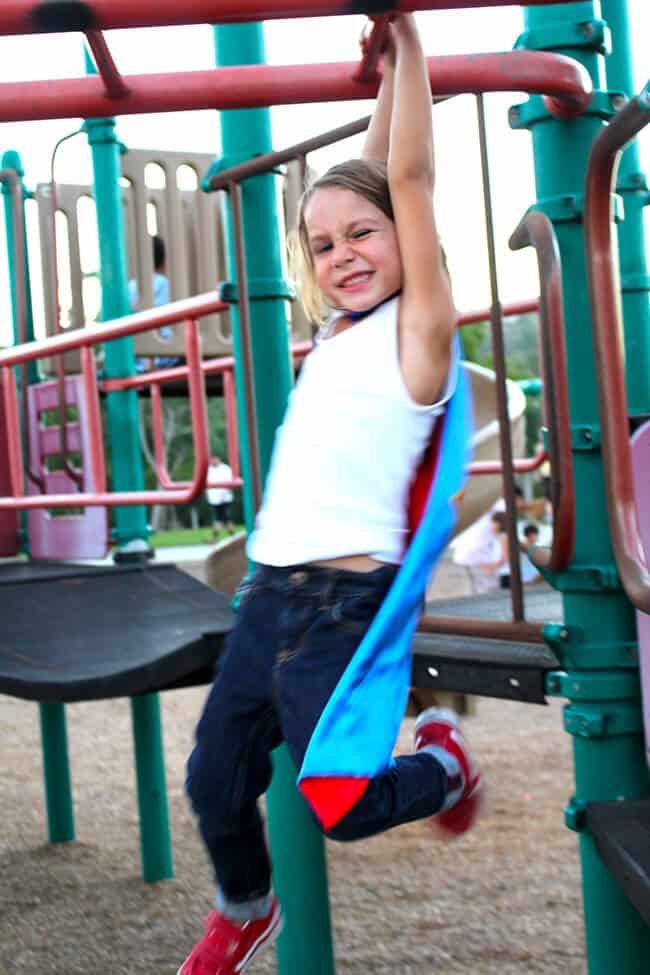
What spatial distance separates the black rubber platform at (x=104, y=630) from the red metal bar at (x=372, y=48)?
1547 millimetres

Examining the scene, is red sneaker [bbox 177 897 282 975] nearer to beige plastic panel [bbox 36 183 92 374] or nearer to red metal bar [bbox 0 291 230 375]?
red metal bar [bbox 0 291 230 375]

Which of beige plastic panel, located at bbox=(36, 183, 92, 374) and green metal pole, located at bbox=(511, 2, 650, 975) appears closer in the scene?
green metal pole, located at bbox=(511, 2, 650, 975)

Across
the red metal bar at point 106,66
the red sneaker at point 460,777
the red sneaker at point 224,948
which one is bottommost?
the red sneaker at point 224,948

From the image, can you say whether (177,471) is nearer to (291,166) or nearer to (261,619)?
(291,166)

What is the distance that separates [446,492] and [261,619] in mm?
302

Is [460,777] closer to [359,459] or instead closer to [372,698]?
[372,698]

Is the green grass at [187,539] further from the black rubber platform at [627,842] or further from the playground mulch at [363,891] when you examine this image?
the black rubber platform at [627,842]

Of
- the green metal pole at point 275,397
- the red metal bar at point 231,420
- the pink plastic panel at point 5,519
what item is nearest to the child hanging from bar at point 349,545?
the green metal pole at point 275,397

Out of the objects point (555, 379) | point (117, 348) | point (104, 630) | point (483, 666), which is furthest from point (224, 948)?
point (117, 348)

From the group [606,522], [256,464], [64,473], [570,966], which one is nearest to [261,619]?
[606,522]

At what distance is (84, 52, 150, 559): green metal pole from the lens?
15.6ft

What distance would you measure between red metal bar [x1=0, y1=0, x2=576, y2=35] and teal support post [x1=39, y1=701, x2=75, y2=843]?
3958 mm

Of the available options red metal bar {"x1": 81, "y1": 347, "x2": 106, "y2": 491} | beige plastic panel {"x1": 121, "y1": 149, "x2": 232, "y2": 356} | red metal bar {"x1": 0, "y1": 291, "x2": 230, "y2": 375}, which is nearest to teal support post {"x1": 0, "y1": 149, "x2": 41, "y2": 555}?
beige plastic panel {"x1": 121, "y1": 149, "x2": 232, "y2": 356}

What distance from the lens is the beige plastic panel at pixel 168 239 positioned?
6031 mm
